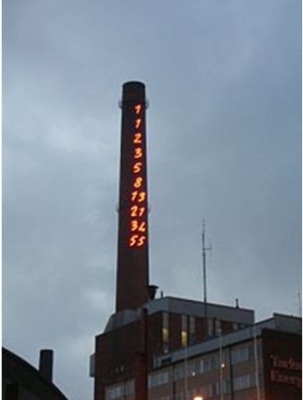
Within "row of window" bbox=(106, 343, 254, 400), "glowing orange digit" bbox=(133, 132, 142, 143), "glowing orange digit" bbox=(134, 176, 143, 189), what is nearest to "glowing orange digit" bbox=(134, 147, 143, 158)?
"glowing orange digit" bbox=(133, 132, 142, 143)

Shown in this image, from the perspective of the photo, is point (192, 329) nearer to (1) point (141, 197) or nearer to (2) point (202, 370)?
(2) point (202, 370)

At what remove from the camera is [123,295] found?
9062 centimetres

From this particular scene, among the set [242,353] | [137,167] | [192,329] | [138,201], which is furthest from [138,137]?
[242,353]

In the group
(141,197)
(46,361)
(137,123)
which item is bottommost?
(46,361)

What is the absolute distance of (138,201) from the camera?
90.0m

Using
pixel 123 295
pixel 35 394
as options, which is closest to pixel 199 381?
pixel 123 295

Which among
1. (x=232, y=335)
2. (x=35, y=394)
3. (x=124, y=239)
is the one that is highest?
(x=124, y=239)

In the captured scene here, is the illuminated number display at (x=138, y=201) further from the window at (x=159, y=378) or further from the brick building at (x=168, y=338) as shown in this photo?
the window at (x=159, y=378)

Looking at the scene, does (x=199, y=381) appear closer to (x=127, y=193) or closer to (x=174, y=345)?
(x=174, y=345)

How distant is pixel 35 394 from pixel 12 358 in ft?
15.4

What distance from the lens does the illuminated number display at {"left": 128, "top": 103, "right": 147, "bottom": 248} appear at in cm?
8931

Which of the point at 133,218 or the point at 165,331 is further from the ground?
the point at 133,218

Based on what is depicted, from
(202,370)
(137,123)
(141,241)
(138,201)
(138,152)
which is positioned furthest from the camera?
(137,123)

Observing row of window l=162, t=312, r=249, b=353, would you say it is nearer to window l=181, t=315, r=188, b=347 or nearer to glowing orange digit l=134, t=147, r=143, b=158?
window l=181, t=315, r=188, b=347
